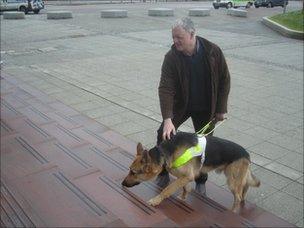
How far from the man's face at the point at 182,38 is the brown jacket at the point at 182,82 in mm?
237

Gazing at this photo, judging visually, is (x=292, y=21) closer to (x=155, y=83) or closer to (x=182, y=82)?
(x=155, y=83)

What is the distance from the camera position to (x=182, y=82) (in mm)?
4371

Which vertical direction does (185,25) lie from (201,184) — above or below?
above

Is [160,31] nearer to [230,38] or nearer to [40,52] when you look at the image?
[230,38]

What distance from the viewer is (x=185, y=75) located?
4324 mm

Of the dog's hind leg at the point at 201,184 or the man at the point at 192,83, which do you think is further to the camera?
the dog's hind leg at the point at 201,184

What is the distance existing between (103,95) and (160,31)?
11716 millimetres

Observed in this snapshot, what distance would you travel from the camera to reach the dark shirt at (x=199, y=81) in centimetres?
425

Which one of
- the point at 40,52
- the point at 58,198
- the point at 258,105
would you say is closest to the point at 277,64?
the point at 258,105

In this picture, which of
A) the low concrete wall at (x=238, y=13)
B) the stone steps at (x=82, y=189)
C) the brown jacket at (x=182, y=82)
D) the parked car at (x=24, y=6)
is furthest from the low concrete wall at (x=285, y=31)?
the parked car at (x=24, y=6)

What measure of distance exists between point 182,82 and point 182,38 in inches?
23.4

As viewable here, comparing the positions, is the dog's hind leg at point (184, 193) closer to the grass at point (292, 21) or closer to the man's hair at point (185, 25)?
the man's hair at point (185, 25)

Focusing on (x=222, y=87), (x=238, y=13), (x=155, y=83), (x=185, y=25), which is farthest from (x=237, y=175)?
(x=238, y=13)

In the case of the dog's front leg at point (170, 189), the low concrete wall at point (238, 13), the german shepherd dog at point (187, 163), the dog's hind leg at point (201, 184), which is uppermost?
the german shepherd dog at point (187, 163)
